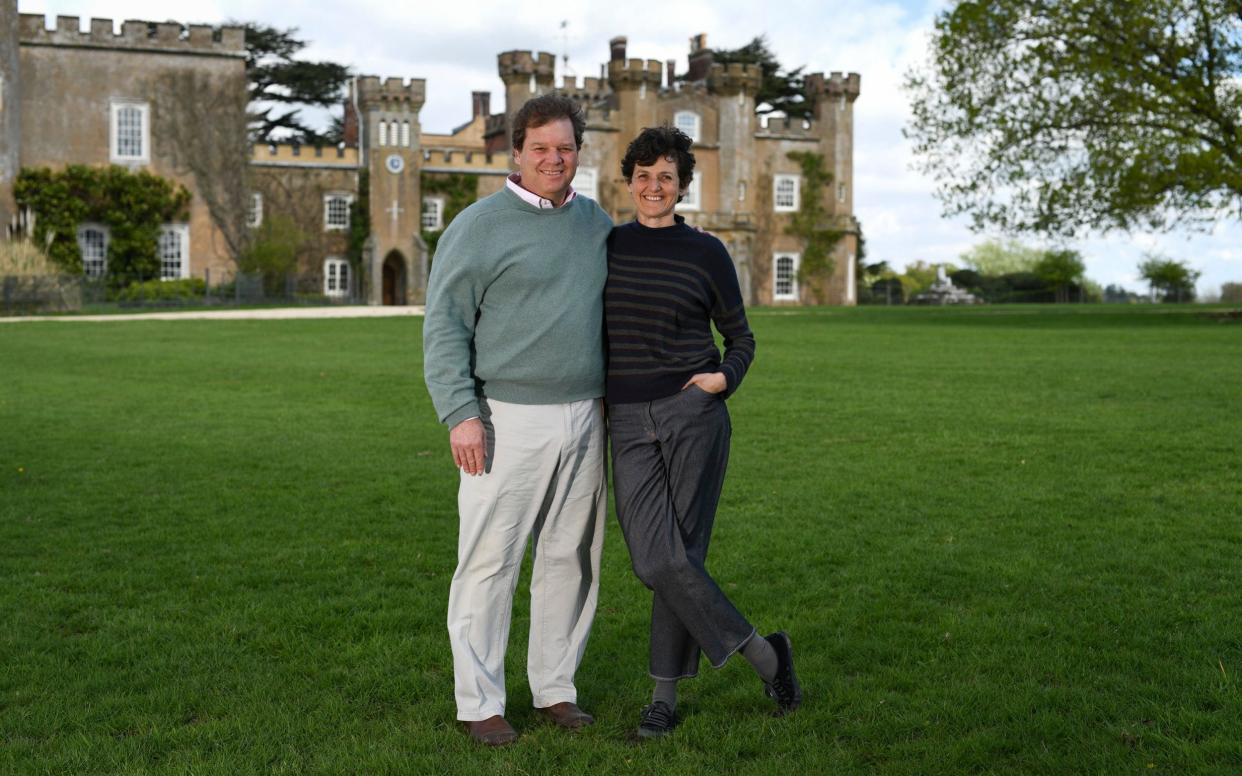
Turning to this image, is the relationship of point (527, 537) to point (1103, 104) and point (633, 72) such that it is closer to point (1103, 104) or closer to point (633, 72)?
point (1103, 104)

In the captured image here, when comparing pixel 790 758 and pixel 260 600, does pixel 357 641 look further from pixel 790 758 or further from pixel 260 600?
pixel 790 758

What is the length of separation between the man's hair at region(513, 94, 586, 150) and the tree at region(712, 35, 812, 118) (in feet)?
198

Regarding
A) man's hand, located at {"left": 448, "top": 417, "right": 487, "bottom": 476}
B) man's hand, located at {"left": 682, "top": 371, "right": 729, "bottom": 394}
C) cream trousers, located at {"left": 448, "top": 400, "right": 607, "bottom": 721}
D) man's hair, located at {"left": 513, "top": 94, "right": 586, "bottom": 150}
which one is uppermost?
man's hair, located at {"left": 513, "top": 94, "right": 586, "bottom": 150}

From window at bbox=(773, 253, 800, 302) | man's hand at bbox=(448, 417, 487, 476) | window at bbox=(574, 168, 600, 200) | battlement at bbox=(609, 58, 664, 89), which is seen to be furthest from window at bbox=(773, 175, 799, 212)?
man's hand at bbox=(448, 417, 487, 476)

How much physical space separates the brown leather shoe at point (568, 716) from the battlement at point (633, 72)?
47.2 m

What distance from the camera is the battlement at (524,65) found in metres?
48.2

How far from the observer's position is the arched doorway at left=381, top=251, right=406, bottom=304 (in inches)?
1928

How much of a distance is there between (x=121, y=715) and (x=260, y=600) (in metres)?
1.55

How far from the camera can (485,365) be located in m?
4.23

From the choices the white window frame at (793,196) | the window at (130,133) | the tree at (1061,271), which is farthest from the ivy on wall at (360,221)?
the tree at (1061,271)

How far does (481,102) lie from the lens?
6762 cm

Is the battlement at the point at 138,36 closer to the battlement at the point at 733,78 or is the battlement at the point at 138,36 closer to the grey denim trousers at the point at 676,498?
the battlement at the point at 733,78

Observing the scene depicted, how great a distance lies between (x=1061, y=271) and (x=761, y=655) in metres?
56.4

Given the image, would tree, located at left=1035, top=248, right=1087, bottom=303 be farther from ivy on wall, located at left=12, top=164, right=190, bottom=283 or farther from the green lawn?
the green lawn
